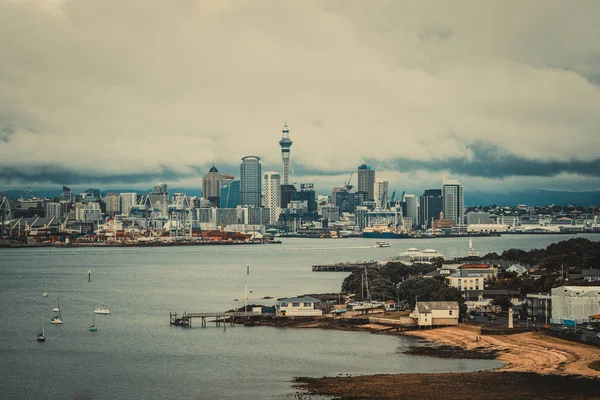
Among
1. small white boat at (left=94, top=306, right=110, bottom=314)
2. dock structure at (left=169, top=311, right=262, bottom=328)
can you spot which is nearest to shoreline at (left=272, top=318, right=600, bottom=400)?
dock structure at (left=169, top=311, right=262, bottom=328)

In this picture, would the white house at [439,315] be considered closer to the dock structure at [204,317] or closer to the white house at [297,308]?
the white house at [297,308]

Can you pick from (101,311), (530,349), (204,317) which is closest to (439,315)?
(530,349)

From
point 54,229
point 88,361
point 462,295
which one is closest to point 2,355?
point 88,361

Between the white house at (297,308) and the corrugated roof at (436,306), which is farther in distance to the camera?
the white house at (297,308)

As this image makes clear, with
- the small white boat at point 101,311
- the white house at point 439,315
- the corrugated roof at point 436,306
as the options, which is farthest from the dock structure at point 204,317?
the white house at point 439,315

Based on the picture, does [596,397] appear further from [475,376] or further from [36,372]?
[36,372]
